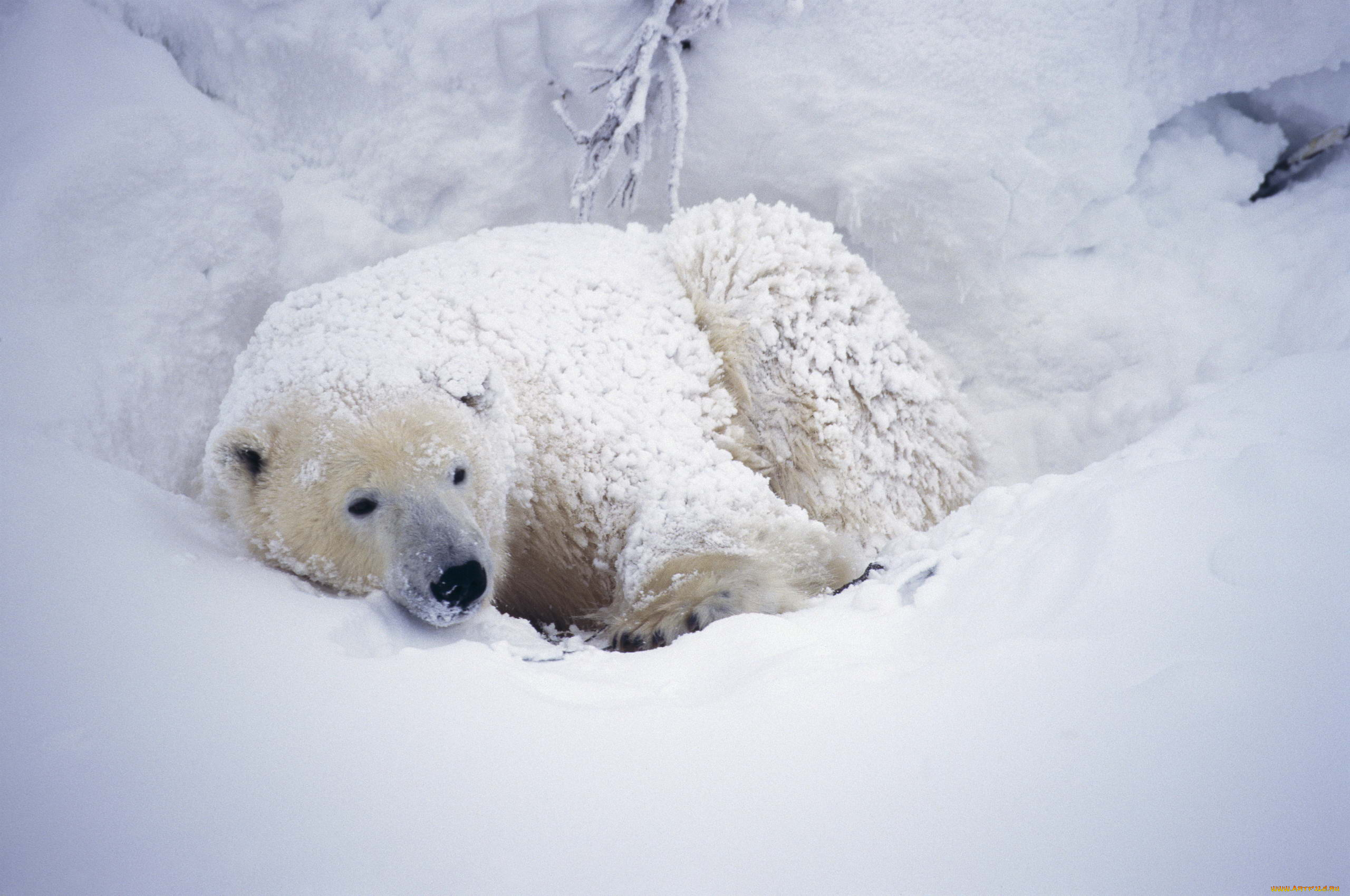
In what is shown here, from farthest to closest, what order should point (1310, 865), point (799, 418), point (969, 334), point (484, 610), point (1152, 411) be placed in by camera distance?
point (969, 334), point (1152, 411), point (799, 418), point (484, 610), point (1310, 865)

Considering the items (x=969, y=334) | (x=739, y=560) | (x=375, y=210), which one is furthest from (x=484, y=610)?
(x=969, y=334)

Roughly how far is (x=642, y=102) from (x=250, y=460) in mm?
2081

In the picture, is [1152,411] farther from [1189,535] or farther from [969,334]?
[1189,535]

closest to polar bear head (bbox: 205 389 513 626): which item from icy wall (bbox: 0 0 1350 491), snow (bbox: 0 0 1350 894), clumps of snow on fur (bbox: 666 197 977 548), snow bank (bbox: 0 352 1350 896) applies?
snow (bbox: 0 0 1350 894)

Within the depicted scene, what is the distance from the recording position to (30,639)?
1.16m

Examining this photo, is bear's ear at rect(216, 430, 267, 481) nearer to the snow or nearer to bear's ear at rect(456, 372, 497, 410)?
the snow

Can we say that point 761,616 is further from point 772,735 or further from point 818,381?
point 818,381

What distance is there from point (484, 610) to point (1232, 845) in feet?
5.73

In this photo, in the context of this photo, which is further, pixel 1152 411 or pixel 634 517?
pixel 1152 411

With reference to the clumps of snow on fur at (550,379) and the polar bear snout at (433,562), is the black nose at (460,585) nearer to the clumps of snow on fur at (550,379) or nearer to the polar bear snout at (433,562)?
the polar bear snout at (433,562)

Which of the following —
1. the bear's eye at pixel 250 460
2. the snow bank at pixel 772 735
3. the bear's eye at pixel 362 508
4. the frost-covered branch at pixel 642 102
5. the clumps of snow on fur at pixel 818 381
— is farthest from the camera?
the frost-covered branch at pixel 642 102

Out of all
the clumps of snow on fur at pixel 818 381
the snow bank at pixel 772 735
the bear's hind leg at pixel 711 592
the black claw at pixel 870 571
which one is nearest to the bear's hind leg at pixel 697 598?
the bear's hind leg at pixel 711 592

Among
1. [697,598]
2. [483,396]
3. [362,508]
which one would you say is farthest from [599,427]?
[362,508]

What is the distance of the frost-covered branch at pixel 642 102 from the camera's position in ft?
10.4
